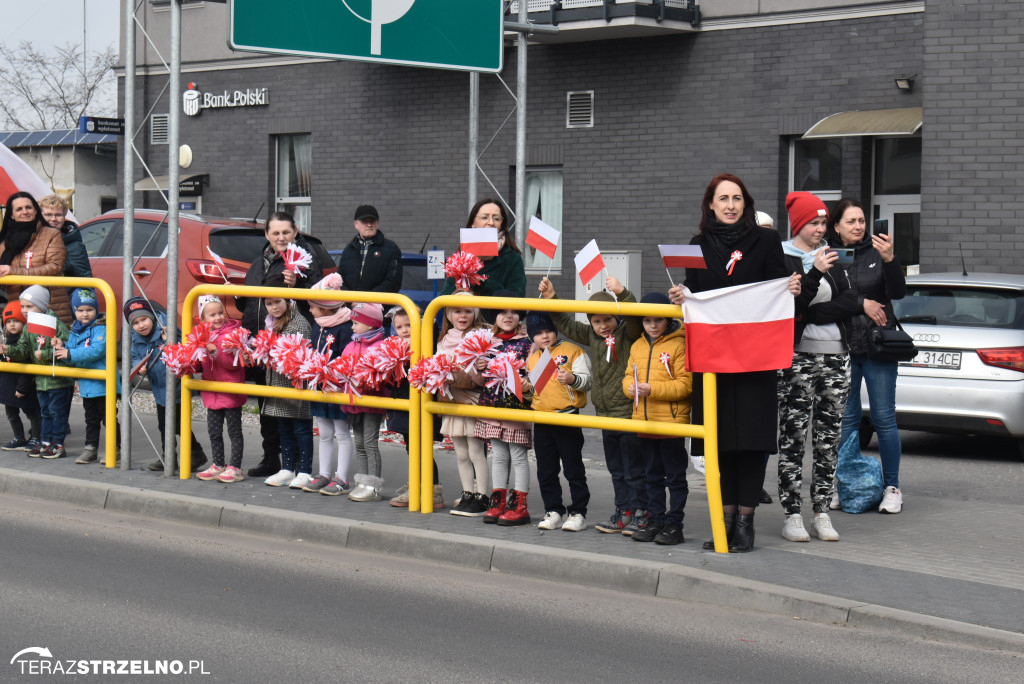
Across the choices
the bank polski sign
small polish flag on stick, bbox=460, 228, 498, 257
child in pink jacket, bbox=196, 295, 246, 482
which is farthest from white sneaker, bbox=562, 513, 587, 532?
the bank polski sign

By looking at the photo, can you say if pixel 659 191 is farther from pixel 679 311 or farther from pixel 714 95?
pixel 679 311

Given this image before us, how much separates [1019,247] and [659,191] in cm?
621

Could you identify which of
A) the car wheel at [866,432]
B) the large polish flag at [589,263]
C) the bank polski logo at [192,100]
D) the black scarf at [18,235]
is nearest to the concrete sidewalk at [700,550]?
the large polish flag at [589,263]

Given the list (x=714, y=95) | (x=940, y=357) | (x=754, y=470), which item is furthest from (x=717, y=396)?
(x=714, y=95)

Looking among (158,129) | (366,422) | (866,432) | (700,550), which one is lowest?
(700,550)

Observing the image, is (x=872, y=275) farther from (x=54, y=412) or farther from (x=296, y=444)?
(x=54, y=412)

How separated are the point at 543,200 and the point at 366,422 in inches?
543

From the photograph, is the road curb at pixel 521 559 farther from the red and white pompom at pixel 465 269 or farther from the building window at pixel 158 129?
the building window at pixel 158 129

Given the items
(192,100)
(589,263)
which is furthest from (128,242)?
(192,100)

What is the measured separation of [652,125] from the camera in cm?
2039

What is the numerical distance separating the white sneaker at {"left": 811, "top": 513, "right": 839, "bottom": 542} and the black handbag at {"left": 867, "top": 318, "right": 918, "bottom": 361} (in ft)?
3.74

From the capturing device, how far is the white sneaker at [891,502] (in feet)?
27.2

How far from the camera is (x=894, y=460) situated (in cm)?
838

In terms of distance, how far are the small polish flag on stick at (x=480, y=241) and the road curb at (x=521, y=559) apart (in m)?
1.76
